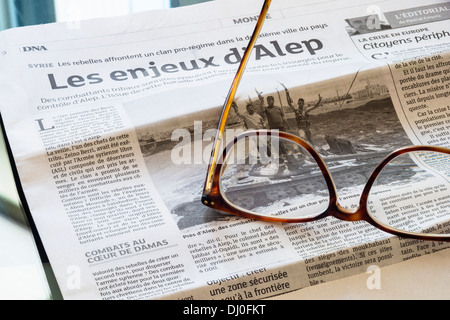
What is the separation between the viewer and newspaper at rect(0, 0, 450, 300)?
16.5 inches

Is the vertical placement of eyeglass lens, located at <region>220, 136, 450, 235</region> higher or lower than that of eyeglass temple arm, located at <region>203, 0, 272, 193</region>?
lower

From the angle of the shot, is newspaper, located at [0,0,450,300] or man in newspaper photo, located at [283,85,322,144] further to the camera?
man in newspaper photo, located at [283,85,322,144]

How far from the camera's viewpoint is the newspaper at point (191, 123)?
1.37ft

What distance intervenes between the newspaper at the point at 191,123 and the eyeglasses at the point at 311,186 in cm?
1

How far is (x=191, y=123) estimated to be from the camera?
1.80 ft

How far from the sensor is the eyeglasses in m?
0.46

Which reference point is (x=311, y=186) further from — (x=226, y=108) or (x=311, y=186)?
(x=226, y=108)

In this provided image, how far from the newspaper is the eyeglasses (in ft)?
0.04

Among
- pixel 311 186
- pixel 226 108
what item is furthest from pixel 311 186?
pixel 226 108

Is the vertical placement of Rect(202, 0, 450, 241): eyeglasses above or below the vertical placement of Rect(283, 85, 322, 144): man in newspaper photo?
below

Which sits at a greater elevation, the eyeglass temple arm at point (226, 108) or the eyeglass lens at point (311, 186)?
the eyeglass temple arm at point (226, 108)

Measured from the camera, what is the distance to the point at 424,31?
0.66 meters
